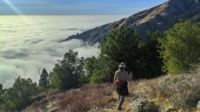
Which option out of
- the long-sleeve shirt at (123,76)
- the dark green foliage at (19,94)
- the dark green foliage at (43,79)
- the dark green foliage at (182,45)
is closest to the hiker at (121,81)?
the long-sleeve shirt at (123,76)

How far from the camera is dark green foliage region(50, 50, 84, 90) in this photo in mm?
81250

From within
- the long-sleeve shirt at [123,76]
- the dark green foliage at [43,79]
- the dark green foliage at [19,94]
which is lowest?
the dark green foliage at [19,94]

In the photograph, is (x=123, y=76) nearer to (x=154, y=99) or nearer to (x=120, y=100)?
(x=120, y=100)

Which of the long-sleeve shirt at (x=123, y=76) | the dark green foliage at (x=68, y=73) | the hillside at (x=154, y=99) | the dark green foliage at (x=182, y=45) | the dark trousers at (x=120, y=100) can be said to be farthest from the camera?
the dark green foliage at (x=68, y=73)

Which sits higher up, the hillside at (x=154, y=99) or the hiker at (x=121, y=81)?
the hiker at (x=121, y=81)

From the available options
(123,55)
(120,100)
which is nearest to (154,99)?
(120,100)

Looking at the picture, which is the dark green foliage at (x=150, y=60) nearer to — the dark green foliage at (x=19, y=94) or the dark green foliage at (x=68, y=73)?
the dark green foliage at (x=68, y=73)

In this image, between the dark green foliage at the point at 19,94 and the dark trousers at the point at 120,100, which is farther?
the dark green foliage at the point at 19,94

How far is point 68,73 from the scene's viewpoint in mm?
83312

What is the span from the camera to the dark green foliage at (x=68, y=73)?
267 ft

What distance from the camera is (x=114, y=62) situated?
54469 millimetres

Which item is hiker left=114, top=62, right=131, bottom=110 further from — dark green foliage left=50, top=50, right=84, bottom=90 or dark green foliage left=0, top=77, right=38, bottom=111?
dark green foliage left=0, top=77, right=38, bottom=111

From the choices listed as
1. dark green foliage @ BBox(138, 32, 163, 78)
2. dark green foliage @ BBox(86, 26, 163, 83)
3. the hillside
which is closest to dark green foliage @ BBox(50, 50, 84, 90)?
dark green foliage @ BBox(138, 32, 163, 78)

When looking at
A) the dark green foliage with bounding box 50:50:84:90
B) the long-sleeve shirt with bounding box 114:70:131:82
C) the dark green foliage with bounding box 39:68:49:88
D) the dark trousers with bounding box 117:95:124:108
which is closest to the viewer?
the long-sleeve shirt with bounding box 114:70:131:82
